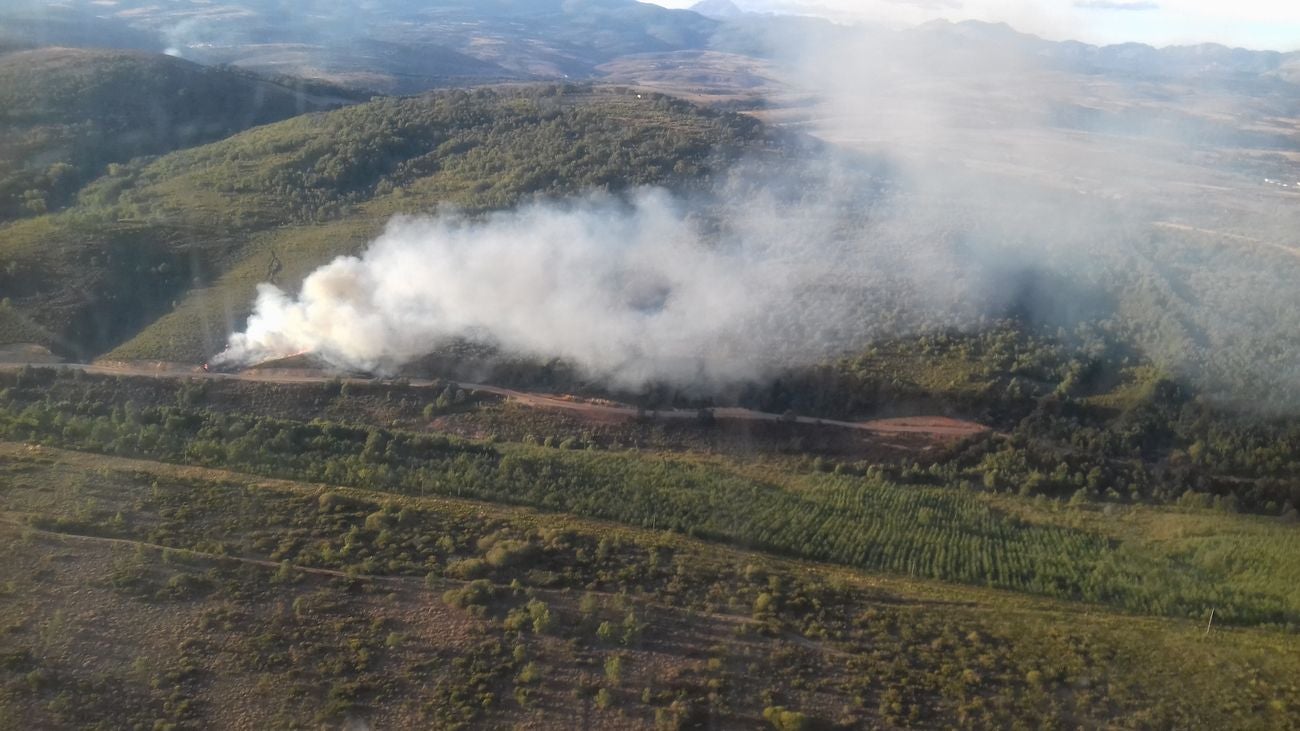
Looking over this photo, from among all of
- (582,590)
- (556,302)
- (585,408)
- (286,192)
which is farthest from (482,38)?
(582,590)

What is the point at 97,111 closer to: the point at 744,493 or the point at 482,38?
the point at 744,493

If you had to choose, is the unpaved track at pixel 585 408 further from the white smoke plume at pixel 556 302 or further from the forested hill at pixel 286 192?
the forested hill at pixel 286 192

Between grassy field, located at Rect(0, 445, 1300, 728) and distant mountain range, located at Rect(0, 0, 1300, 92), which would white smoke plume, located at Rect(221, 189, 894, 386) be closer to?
grassy field, located at Rect(0, 445, 1300, 728)

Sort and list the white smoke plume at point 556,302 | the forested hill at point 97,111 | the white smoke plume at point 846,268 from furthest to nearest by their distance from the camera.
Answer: the forested hill at point 97,111 < the white smoke plume at point 846,268 < the white smoke plume at point 556,302

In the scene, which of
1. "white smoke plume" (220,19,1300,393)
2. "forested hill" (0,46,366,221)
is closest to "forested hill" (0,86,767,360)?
"forested hill" (0,46,366,221)

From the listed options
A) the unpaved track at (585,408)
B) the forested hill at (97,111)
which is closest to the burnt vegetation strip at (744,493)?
the unpaved track at (585,408)
